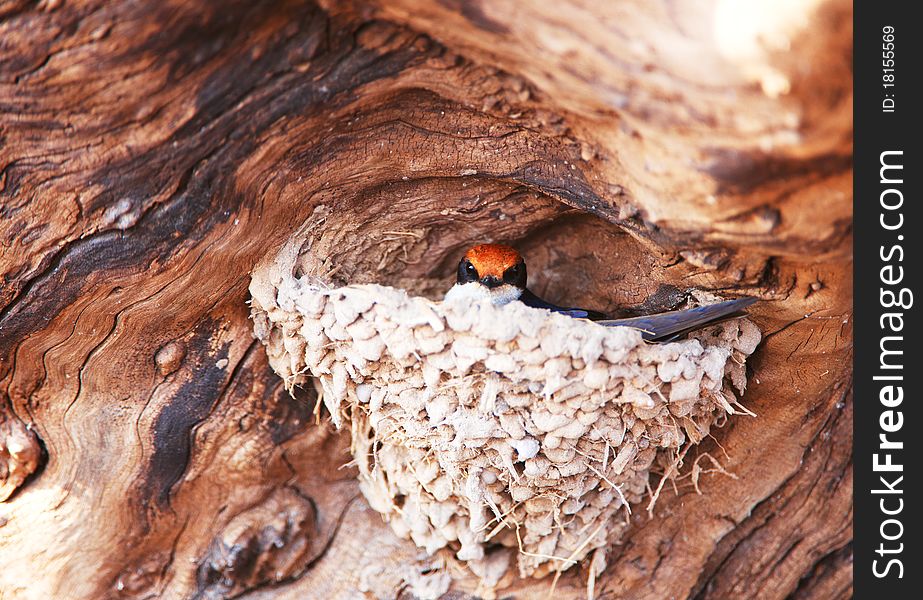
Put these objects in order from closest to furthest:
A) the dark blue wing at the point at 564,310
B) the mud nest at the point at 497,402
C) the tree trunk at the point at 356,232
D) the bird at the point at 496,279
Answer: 1. the tree trunk at the point at 356,232
2. the mud nest at the point at 497,402
3. the dark blue wing at the point at 564,310
4. the bird at the point at 496,279

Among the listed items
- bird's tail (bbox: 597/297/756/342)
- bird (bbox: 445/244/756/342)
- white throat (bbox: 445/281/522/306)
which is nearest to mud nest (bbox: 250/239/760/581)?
bird's tail (bbox: 597/297/756/342)

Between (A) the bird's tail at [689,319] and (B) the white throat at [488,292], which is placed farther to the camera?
(B) the white throat at [488,292]

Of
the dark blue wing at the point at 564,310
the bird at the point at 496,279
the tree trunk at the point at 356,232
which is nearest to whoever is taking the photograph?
the tree trunk at the point at 356,232

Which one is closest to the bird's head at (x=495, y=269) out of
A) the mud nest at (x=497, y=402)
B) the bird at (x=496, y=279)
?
the bird at (x=496, y=279)

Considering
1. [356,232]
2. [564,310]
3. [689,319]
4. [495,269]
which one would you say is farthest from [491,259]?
[689,319]

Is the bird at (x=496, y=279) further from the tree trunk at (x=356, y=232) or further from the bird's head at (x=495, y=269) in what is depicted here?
the tree trunk at (x=356, y=232)

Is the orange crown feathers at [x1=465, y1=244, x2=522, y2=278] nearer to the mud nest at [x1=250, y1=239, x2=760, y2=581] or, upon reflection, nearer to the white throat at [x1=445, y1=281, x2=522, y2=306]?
the white throat at [x1=445, y1=281, x2=522, y2=306]

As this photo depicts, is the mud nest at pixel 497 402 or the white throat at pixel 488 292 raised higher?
the white throat at pixel 488 292

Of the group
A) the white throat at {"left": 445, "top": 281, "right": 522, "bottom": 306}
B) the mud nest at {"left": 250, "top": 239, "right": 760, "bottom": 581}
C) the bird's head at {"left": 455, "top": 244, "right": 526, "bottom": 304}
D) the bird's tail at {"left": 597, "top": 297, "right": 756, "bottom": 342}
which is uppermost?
the bird's head at {"left": 455, "top": 244, "right": 526, "bottom": 304}
